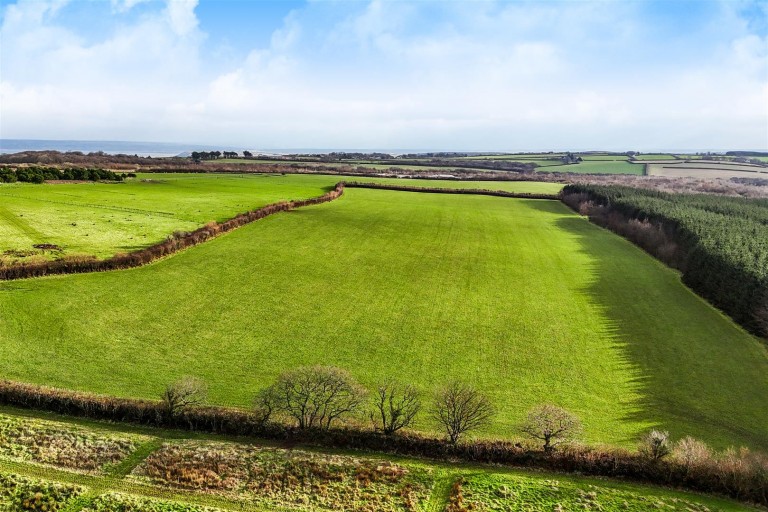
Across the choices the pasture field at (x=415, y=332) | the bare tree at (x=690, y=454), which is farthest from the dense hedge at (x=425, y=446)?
the pasture field at (x=415, y=332)

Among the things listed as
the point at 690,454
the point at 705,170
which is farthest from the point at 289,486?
the point at 705,170

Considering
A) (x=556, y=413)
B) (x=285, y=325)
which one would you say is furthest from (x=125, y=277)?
(x=556, y=413)

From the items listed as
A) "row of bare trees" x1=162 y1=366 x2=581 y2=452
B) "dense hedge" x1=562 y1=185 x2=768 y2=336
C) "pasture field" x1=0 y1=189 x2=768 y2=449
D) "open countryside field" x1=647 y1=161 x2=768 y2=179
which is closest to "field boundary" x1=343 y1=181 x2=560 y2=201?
"dense hedge" x1=562 y1=185 x2=768 y2=336

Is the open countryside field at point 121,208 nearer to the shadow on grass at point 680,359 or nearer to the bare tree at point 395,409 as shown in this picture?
the bare tree at point 395,409

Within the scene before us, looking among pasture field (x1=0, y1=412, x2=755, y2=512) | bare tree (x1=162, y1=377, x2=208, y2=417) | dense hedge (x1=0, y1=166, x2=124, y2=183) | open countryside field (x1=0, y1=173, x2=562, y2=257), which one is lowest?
pasture field (x1=0, y1=412, x2=755, y2=512)

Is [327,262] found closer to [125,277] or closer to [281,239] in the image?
[281,239]

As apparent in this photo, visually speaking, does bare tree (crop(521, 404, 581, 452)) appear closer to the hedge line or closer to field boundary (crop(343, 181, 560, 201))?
the hedge line
